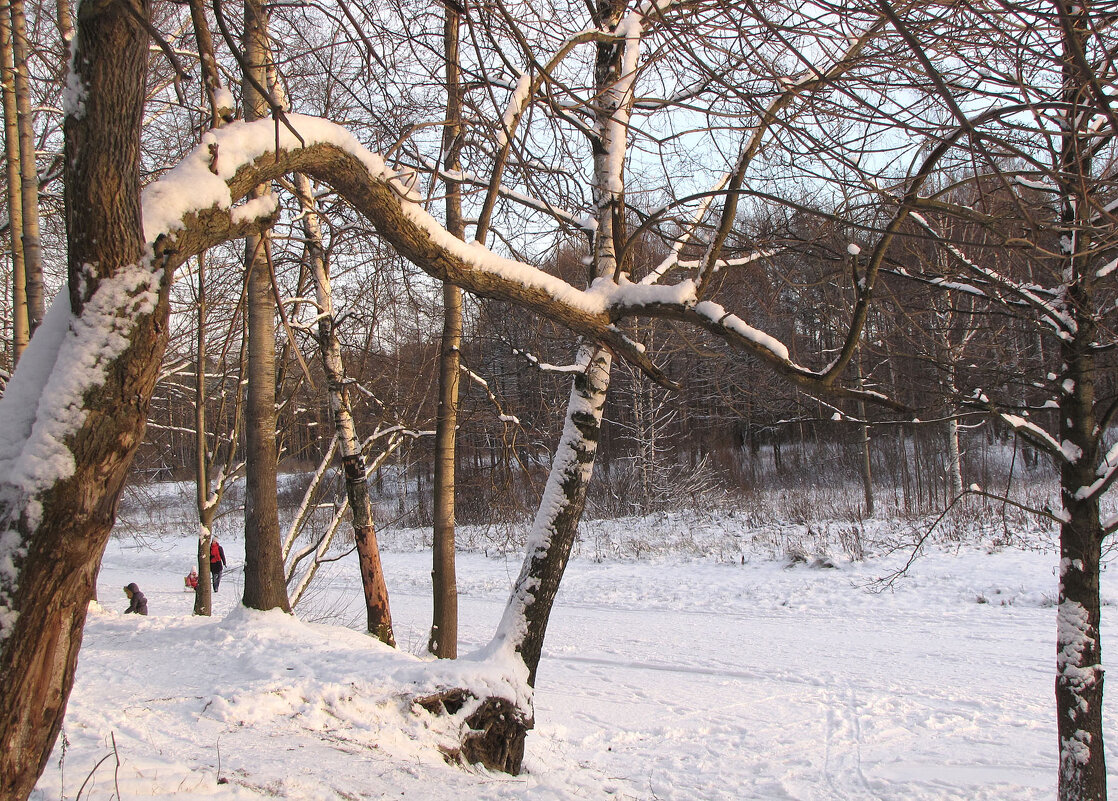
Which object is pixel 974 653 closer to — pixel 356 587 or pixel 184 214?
pixel 184 214

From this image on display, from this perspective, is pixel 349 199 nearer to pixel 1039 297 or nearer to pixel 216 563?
pixel 1039 297

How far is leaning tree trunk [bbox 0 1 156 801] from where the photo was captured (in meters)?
1.70

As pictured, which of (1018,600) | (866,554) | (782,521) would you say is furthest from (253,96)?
(782,521)

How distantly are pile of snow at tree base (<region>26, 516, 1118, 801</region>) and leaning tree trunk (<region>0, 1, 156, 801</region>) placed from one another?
152cm

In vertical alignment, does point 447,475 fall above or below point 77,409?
below

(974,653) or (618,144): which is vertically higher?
(618,144)

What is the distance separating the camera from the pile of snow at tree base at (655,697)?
3.81 m

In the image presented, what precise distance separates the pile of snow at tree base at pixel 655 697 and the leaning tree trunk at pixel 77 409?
1524mm

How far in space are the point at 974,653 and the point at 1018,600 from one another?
2461 millimetres

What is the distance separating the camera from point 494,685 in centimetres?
452

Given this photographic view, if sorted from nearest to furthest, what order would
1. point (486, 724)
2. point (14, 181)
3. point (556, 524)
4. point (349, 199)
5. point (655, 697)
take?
1. point (349, 199)
2. point (486, 724)
3. point (556, 524)
4. point (14, 181)
5. point (655, 697)

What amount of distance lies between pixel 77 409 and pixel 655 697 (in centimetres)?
711

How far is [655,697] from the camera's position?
303 inches

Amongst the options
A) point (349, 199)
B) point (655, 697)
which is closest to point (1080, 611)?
point (655, 697)
